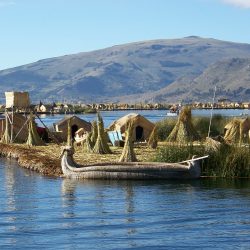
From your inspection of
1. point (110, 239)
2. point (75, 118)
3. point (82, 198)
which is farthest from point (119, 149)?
point (110, 239)

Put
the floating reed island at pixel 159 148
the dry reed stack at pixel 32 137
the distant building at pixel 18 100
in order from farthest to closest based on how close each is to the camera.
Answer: the distant building at pixel 18 100
the dry reed stack at pixel 32 137
the floating reed island at pixel 159 148

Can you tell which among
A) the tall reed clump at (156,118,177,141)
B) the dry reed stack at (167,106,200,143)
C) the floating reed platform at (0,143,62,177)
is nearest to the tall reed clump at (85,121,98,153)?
the floating reed platform at (0,143,62,177)

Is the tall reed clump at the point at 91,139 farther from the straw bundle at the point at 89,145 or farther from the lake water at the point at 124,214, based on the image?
the lake water at the point at 124,214

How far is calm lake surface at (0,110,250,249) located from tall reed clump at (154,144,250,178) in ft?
2.03

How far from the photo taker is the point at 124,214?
18578mm

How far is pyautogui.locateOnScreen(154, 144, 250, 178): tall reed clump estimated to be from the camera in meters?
24.5

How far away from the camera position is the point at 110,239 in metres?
16.0

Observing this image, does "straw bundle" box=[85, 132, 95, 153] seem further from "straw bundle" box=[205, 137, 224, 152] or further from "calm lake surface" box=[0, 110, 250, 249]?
"straw bundle" box=[205, 137, 224, 152]

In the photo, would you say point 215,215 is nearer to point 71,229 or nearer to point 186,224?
point 186,224

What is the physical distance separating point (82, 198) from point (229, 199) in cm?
383

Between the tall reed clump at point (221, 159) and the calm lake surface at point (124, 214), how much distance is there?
62 cm

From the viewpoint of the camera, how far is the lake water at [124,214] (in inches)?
623

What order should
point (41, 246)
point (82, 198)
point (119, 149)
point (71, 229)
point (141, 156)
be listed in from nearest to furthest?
point (41, 246), point (71, 229), point (82, 198), point (141, 156), point (119, 149)

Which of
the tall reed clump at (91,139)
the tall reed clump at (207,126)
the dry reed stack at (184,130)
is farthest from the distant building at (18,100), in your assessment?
the dry reed stack at (184,130)
